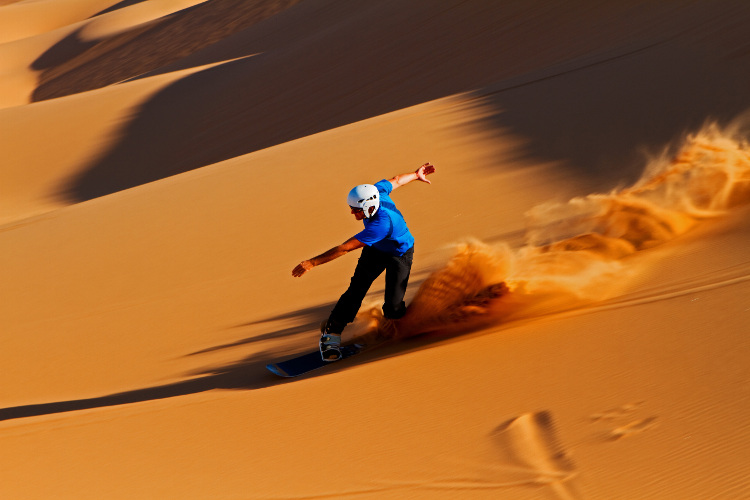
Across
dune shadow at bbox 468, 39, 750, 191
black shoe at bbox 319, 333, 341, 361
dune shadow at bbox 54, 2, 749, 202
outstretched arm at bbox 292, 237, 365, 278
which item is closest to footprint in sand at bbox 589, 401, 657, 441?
outstretched arm at bbox 292, 237, 365, 278

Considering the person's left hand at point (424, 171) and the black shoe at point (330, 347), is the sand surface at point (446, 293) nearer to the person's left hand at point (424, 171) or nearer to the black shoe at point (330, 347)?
the black shoe at point (330, 347)

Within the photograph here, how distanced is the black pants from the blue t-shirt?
0.06 meters

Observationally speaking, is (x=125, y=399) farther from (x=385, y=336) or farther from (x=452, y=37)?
(x=452, y=37)

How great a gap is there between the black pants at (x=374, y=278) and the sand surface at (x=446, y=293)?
0.31 metres

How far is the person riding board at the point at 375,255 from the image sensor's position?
528 cm

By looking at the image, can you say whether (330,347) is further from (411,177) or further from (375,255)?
(411,177)

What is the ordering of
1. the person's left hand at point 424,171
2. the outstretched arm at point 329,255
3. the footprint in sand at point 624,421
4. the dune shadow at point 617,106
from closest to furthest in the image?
1. the footprint in sand at point 624,421
2. the outstretched arm at point 329,255
3. the person's left hand at point 424,171
4. the dune shadow at point 617,106

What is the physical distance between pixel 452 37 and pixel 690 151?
33.1 feet

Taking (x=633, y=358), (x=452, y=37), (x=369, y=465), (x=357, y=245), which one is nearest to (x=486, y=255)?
(x=357, y=245)

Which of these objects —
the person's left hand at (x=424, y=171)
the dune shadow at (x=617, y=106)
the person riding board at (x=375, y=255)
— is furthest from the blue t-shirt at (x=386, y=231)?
the dune shadow at (x=617, y=106)

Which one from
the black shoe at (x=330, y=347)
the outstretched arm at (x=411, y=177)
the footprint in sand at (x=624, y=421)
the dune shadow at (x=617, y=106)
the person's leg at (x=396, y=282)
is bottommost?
the footprint in sand at (x=624, y=421)

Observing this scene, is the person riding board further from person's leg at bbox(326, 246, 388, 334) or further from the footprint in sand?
the footprint in sand

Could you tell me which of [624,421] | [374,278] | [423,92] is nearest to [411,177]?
[374,278]

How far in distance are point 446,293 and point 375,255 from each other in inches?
30.4
